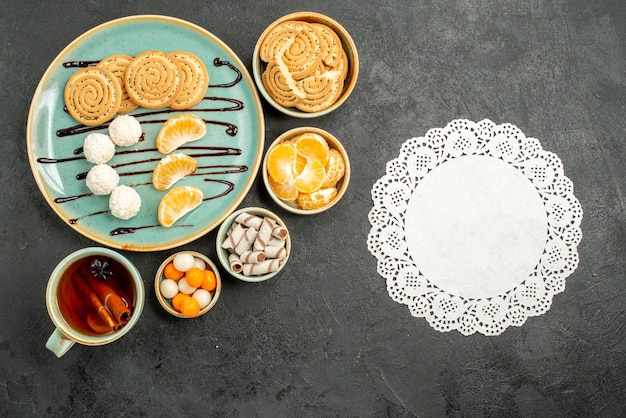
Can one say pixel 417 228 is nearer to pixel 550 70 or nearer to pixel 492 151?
pixel 492 151

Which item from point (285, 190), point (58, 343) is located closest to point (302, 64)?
point (285, 190)

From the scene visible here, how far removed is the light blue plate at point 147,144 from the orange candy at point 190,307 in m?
0.19

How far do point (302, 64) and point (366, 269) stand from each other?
0.72m

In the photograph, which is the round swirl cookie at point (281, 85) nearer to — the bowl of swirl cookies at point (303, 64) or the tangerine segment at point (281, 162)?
the bowl of swirl cookies at point (303, 64)

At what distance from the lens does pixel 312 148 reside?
6.36 ft

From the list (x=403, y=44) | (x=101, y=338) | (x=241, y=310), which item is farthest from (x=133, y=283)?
(x=403, y=44)

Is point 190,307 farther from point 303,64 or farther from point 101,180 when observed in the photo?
point 303,64

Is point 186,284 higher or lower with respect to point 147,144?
lower

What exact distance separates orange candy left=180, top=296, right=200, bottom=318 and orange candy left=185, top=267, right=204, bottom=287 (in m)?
0.05

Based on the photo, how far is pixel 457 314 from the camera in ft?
6.84

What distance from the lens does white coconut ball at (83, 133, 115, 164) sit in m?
1.86

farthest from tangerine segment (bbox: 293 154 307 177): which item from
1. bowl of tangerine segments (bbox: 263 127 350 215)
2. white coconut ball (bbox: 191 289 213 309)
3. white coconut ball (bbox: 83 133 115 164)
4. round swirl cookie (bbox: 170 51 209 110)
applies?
white coconut ball (bbox: 83 133 115 164)

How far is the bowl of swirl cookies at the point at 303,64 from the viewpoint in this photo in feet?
6.32

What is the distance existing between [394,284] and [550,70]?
0.97m
